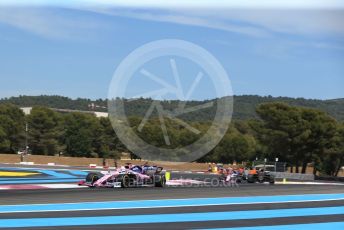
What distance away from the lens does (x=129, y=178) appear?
19.2 m

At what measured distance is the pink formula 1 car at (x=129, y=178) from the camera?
18797 millimetres

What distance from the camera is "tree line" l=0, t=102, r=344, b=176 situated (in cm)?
5850

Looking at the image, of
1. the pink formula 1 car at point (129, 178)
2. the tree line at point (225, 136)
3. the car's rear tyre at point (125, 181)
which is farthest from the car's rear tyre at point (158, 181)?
the tree line at point (225, 136)

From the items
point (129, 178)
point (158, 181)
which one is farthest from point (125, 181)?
point (158, 181)

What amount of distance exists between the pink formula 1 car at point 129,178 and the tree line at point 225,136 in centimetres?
3977

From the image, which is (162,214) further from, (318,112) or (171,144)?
(171,144)

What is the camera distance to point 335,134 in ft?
194

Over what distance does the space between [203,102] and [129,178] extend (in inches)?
2065

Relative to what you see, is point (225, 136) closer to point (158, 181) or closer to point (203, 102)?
point (203, 102)

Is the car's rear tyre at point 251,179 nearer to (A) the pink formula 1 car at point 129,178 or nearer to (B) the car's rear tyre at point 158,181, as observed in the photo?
(A) the pink formula 1 car at point 129,178

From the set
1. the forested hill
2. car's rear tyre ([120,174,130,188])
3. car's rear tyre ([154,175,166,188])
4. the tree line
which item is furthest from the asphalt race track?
the tree line

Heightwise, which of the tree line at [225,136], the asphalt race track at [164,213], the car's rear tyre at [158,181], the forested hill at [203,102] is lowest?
the asphalt race track at [164,213]

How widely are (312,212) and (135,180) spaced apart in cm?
921

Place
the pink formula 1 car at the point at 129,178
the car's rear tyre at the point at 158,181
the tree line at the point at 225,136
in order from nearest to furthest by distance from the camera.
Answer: the pink formula 1 car at the point at 129,178
the car's rear tyre at the point at 158,181
the tree line at the point at 225,136
